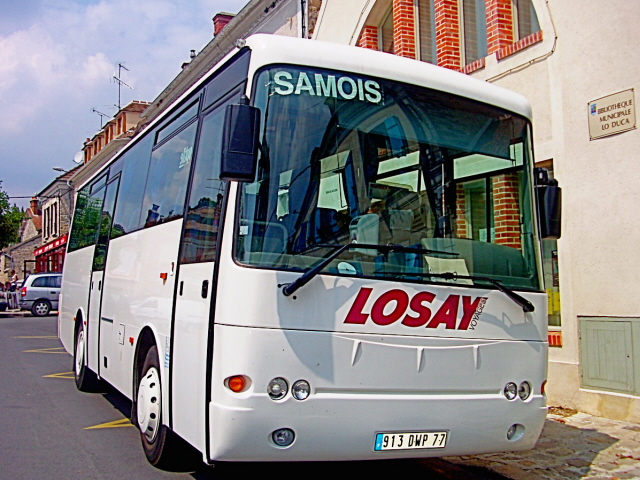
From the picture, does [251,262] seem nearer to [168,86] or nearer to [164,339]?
[164,339]

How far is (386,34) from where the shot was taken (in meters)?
13.6

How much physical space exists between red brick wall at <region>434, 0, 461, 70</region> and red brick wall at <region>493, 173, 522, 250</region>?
6.06m

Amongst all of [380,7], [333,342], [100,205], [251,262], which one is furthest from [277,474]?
[380,7]

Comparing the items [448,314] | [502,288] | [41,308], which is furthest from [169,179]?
[41,308]

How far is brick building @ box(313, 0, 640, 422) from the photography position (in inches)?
306

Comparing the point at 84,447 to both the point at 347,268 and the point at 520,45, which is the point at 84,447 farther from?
the point at 520,45

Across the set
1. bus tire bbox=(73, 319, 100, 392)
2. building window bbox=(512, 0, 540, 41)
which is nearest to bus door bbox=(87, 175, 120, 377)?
bus tire bbox=(73, 319, 100, 392)

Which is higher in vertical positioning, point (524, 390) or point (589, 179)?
point (589, 179)

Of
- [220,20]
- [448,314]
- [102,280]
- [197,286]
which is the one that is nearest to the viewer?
[448,314]

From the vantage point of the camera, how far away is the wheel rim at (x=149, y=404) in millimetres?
5742

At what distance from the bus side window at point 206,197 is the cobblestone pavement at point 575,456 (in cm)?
306

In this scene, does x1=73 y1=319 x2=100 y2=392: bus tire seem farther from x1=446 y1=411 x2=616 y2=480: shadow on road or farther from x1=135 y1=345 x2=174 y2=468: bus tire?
x1=446 y1=411 x2=616 y2=480: shadow on road

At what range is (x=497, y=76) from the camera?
9.82 metres

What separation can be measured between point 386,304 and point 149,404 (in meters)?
2.40
